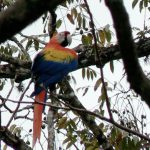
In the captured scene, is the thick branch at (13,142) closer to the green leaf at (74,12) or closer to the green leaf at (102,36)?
the green leaf at (102,36)

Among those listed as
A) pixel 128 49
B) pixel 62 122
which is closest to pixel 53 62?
pixel 62 122

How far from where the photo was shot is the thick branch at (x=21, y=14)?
76 cm

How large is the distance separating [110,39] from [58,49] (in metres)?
0.85

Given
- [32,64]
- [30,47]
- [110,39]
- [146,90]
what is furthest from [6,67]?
[146,90]

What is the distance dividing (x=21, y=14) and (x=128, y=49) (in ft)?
0.62

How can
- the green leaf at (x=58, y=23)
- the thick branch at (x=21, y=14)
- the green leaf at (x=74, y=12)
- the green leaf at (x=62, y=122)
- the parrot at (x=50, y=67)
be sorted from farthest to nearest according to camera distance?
the green leaf at (x=74, y=12) → the green leaf at (x=58, y=23) → the parrot at (x=50, y=67) → the green leaf at (x=62, y=122) → the thick branch at (x=21, y=14)

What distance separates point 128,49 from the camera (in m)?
0.83

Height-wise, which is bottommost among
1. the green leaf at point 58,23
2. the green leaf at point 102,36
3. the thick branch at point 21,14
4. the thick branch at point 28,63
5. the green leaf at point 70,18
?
the thick branch at point 21,14

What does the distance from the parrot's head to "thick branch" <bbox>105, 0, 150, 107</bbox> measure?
3309 millimetres

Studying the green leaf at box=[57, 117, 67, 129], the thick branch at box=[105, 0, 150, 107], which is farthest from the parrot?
the thick branch at box=[105, 0, 150, 107]

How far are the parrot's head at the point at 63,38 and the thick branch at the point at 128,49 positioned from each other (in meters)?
3.31

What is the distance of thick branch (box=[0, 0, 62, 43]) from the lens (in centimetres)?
76

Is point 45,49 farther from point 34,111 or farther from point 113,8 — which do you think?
point 113,8

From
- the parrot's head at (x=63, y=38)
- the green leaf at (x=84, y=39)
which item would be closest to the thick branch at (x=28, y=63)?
the green leaf at (x=84, y=39)
